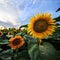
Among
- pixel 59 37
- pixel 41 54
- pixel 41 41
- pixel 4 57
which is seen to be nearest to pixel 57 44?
pixel 59 37

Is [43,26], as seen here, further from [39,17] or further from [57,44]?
[57,44]

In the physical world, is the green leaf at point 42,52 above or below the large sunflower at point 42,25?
below

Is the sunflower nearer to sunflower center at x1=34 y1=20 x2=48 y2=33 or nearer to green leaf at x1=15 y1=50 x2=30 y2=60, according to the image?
green leaf at x1=15 y1=50 x2=30 y2=60

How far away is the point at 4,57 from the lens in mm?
2203

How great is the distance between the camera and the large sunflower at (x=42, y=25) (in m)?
1.56

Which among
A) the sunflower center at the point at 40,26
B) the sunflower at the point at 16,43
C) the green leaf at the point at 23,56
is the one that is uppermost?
the sunflower center at the point at 40,26

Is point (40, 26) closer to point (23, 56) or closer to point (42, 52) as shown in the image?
point (42, 52)

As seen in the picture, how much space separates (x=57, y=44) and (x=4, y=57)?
0.65 metres

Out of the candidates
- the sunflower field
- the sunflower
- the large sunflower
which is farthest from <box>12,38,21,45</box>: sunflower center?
the large sunflower

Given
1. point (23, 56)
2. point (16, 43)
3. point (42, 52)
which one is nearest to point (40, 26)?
point (42, 52)

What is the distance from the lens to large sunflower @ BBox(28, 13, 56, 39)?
5.11 feet

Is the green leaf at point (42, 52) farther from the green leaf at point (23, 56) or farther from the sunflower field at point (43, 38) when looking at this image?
the green leaf at point (23, 56)

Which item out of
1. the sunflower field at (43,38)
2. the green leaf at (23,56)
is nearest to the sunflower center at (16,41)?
the green leaf at (23,56)

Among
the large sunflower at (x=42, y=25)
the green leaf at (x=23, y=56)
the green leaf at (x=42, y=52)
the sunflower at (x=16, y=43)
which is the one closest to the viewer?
the green leaf at (x=42, y=52)
